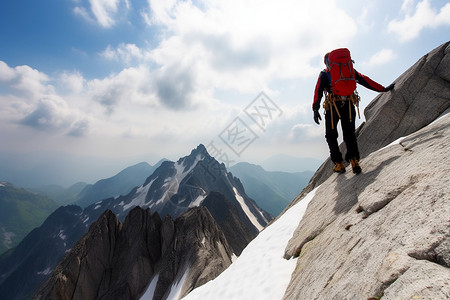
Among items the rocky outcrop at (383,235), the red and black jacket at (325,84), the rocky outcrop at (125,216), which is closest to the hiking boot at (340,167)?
the rocky outcrop at (383,235)

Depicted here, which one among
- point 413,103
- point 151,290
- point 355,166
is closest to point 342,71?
point 355,166

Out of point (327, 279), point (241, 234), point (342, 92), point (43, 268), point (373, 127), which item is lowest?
point (241, 234)

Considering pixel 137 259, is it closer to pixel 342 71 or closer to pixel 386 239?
pixel 342 71

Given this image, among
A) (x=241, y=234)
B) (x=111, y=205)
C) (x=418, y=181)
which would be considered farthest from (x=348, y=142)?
(x=111, y=205)

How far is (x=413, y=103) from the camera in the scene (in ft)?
49.9

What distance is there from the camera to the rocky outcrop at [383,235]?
3.28m

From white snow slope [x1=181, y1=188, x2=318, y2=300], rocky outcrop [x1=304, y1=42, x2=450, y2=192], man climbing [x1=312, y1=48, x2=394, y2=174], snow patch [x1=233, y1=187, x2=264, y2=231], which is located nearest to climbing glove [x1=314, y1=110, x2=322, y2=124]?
man climbing [x1=312, y1=48, x2=394, y2=174]

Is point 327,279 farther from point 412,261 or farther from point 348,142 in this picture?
point 348,142

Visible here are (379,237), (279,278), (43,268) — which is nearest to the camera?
(379,237)

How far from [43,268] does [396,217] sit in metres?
201

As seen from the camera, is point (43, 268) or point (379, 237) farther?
point (43, 268)

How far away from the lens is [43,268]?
14825 centimetres

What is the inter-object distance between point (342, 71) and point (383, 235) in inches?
272

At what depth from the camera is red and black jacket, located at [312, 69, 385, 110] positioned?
997 centimetres
